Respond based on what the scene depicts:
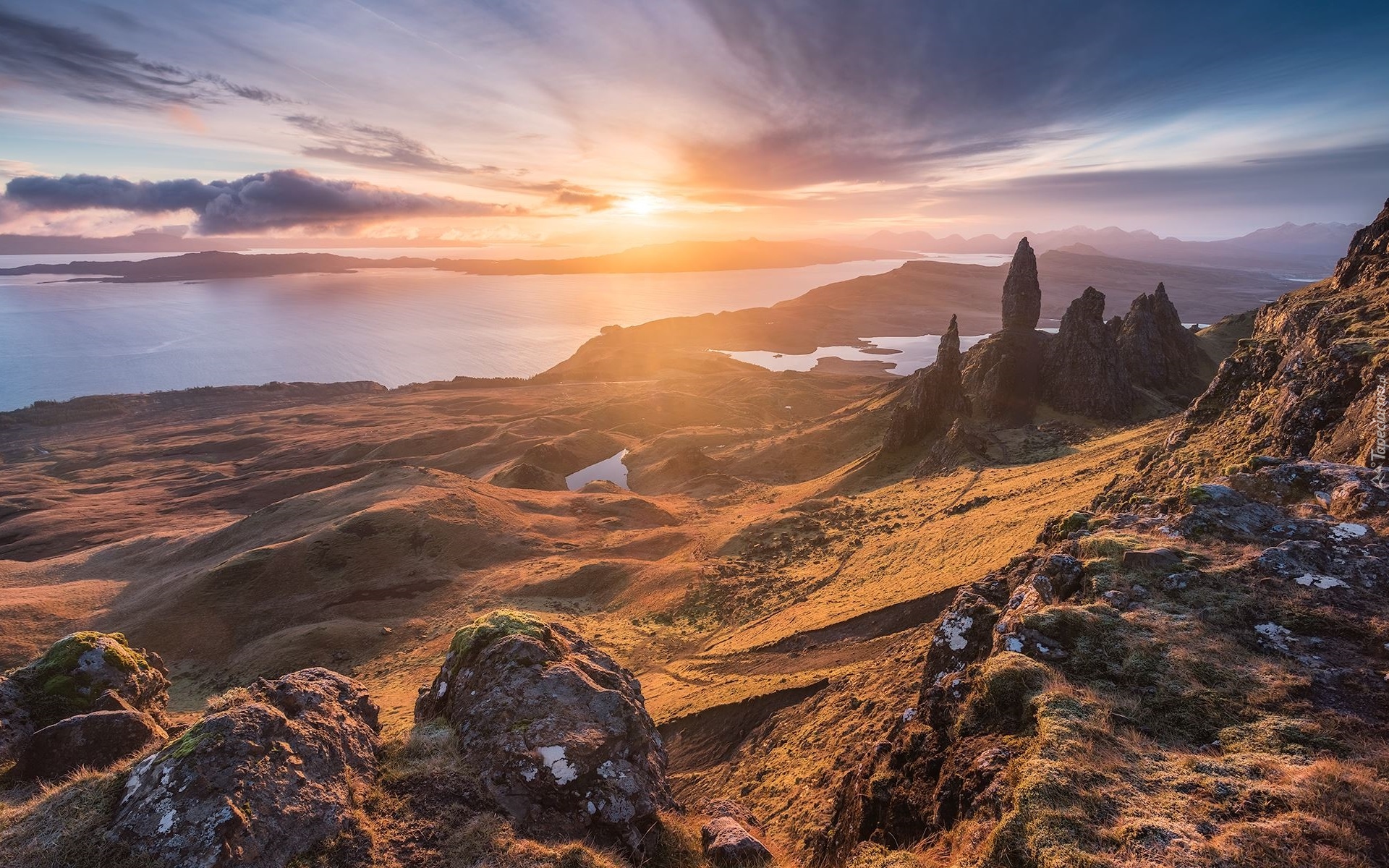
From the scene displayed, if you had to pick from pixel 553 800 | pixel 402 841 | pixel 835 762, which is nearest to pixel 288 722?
pixel 402 841

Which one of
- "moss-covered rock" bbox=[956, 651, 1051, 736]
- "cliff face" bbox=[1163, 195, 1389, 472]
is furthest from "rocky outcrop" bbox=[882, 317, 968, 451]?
"moss-covered rock" bbox=[956, 651, 1051, 736]

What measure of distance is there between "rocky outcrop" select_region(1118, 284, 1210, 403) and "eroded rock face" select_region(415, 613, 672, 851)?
71.2 meters

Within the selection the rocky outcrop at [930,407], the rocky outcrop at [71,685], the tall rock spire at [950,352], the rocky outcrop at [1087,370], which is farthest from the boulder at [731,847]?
the rocky outcrop at [1087,370]

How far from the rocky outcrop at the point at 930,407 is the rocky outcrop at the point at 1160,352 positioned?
2019 centimetres

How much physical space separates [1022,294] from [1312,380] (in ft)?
171

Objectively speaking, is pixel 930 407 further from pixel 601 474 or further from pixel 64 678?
pixel 64 678

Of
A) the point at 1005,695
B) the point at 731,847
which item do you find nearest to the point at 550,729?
the point at 731,847

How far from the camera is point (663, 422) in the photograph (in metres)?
115

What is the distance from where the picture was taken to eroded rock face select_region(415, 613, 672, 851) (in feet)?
36.8

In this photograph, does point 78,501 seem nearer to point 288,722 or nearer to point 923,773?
point 288,722

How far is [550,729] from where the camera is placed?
472 inches

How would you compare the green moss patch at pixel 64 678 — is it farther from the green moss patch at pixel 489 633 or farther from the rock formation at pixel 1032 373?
the rock formation at pixel 1032 373

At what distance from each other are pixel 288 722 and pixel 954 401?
60716mm

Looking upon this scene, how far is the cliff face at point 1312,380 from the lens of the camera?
18312 mm
